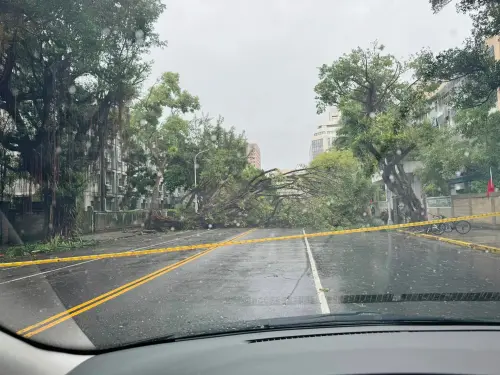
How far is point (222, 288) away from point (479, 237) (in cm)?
1376

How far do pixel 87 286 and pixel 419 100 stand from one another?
61.2 ft

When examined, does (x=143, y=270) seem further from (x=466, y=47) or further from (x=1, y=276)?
(x=466, y=47)

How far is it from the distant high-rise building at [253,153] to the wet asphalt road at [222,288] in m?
24.8

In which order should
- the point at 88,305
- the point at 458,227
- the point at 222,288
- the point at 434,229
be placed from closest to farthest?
the point at 88,305, the point at 222,288, the point at 458,227, the point at 434,229

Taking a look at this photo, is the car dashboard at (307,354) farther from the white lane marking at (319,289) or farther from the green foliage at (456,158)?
the green foliage at (456,158)

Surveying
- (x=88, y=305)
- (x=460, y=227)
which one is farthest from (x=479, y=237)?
(x=88, y=305)

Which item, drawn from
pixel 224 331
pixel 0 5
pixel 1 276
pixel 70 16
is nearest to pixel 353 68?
pixel 70 16

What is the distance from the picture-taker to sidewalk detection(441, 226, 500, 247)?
16575 mm

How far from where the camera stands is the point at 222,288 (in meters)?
8.62

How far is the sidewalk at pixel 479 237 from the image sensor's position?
16575 millimetres

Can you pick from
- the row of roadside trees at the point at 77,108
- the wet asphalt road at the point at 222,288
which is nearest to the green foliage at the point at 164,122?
the row of roadside trees at the point at 77,108

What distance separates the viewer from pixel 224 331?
9.93 ft

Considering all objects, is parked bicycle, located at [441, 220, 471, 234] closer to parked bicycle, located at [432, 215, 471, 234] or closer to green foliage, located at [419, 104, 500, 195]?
parked bicycle, located at [432, 215, 471, 234]

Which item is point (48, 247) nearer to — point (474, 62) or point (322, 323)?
point (474, 62)
